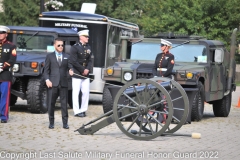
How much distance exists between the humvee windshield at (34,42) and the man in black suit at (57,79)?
14.4 ft

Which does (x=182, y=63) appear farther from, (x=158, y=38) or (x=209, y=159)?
(x=209, y=159)

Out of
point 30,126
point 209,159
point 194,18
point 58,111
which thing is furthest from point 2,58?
point 194,18

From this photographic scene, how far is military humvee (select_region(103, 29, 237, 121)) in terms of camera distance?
16172 mm

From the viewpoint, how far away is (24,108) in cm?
1936

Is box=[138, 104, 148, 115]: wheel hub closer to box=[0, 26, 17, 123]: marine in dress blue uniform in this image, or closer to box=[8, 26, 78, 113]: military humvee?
box=[0, 26, 17, 123]: marine in dress blue uniform

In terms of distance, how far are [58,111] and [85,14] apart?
14.8 feet

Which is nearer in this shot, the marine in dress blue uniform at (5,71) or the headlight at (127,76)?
the marine in dress blue uniform at (5,71)

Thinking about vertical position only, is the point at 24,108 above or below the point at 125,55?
below

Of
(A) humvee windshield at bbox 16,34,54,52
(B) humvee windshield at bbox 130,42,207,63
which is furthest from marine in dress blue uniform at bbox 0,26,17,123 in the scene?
(B) humvee windshield at bbox 130,42,207,63

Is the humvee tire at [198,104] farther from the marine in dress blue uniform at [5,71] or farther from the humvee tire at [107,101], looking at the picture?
the marine in dress blue uniform at [5,71]

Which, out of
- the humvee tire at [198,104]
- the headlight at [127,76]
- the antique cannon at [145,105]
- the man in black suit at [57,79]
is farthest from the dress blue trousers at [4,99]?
the humvee tire at [198,104]

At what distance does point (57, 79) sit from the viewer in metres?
14.1

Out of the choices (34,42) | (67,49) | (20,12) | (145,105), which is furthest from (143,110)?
(20,12)

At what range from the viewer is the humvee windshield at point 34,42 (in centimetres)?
1861
